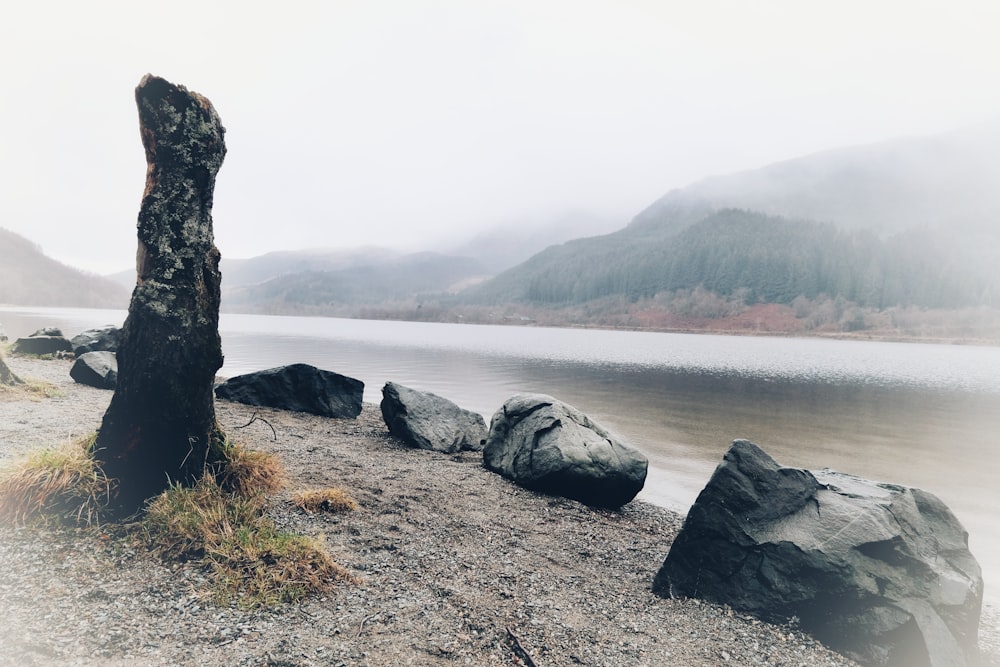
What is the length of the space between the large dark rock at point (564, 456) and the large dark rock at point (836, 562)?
12.0ft

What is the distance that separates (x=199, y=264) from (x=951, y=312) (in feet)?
807

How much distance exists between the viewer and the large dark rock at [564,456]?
11.2 m

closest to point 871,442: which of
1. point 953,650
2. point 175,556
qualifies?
point 953,650

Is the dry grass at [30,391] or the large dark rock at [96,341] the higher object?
the large dark rock at [96,341]

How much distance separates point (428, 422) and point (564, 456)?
17.1 feet

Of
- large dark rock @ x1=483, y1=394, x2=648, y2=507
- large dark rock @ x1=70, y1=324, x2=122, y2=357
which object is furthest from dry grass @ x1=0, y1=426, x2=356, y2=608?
large dark rock @ x1=70, y1=324, x2=122, y2=357

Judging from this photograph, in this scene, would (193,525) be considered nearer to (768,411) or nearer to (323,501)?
(323,501)

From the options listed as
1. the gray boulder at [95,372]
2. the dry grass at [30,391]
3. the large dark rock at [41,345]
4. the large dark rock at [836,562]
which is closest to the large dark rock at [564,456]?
the large dark rock at [836,562]

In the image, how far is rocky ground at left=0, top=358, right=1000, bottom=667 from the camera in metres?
4.91

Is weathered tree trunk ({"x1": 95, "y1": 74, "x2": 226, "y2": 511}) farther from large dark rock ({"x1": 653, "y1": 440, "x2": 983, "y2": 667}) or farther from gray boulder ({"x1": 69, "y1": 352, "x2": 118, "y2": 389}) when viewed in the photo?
gray boulder ({"x1": 69, "y1": 352, "x2": 118, "y2": 389})

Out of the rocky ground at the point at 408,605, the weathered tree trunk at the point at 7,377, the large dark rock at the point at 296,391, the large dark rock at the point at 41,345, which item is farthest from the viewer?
the large dark rock at the point at 41,345

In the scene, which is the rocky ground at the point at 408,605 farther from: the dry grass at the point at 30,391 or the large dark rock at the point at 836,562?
the dry grass at the point at 30,391

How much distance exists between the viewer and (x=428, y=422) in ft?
50.0

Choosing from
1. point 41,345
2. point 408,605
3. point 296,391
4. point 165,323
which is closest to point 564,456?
point 408,605
